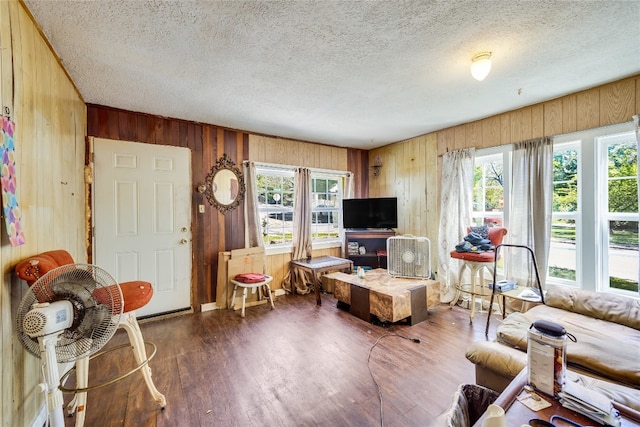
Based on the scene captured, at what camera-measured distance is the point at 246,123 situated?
351 cm

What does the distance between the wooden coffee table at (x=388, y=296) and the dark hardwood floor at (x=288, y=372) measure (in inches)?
5.6

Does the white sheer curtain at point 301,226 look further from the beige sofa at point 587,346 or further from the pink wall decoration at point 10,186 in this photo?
the pink wall decoration at point 10,186

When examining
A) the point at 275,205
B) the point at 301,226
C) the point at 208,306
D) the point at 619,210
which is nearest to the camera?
the point at 619,210

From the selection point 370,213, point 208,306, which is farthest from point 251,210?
point 370,213

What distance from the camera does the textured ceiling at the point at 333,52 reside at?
5.11 ft

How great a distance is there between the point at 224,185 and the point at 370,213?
92.4 inches

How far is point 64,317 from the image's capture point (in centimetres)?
125

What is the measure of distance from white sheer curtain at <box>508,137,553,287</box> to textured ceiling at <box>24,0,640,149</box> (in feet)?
1.87

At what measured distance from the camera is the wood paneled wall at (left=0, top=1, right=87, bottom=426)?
128cm

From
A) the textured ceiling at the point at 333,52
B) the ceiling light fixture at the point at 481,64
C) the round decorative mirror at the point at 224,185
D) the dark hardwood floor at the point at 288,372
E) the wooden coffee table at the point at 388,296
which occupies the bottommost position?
the dark hardwood floor at the point at 288,372

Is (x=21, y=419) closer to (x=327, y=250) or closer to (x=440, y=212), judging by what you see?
(x=327, y=250)

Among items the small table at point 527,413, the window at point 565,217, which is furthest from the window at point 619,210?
the small table at point 527,413

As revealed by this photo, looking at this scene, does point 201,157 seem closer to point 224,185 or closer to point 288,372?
point 224,185

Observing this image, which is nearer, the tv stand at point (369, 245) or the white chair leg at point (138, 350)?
the white chair leg at point (138, 350)
